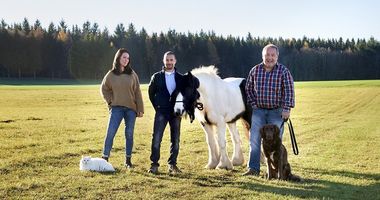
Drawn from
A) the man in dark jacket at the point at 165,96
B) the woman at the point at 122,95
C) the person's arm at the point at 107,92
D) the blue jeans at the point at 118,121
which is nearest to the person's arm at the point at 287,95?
the man in dark jacket at the point at 165,96

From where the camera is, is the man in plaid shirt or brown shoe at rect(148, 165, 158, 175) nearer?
the man in plaid shirt

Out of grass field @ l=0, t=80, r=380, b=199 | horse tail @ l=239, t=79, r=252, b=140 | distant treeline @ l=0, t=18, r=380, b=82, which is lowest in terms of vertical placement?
grass field @ l=0, t=80, r=380, b=199

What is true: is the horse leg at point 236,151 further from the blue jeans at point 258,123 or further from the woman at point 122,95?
the woman at point 122,95

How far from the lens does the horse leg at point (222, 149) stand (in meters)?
9.93

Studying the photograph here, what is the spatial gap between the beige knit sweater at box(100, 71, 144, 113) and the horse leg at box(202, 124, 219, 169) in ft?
5.41

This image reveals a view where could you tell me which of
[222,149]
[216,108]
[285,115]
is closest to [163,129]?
[216,108]

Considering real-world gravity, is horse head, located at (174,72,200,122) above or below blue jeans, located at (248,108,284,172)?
above

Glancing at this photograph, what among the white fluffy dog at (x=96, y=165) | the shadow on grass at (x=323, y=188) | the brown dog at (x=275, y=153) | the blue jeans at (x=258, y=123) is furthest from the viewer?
the white fluffy dog at (x=96, y=165)

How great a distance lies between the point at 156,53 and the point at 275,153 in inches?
3280

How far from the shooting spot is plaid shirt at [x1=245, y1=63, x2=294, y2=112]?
8.69 meters

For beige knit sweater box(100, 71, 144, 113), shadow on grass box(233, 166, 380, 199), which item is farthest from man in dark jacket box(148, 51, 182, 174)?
shadow on grass box(233, 166, 380, 199)

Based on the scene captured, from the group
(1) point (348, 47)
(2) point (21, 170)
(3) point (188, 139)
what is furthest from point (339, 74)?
(2) point (21, 170)

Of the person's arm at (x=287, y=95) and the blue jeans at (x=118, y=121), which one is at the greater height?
the person's arm at (x=287, y=95)

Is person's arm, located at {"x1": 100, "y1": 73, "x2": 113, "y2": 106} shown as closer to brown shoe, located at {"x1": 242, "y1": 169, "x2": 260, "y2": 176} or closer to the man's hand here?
brown shoe, located at {"x1": 242, "y1": 169, "x2": 260, "y2": 176}
